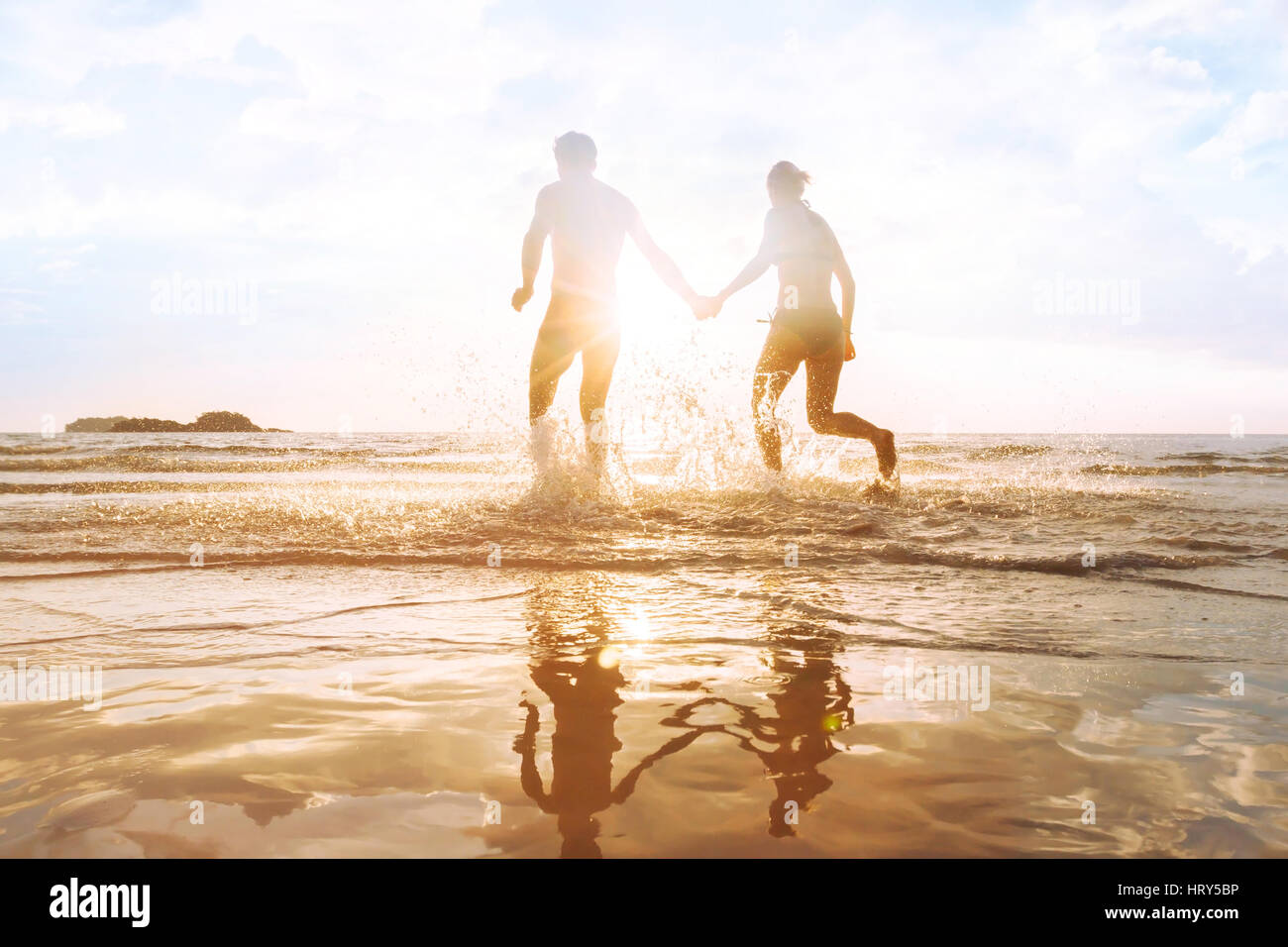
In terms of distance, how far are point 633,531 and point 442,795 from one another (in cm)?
322

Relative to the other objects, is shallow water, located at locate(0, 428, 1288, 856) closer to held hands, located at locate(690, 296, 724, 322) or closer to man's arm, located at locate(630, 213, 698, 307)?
held hands, located at locate(690, 296, 724, 322)

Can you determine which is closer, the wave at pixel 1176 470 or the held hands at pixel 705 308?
the held hands at pixel 705 308

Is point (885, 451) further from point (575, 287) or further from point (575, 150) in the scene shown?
point (575, 150)

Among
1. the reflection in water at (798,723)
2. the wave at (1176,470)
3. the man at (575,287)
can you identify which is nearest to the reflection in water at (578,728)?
the reflection in water at (798,723)

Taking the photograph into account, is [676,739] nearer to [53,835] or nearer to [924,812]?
[924,812]

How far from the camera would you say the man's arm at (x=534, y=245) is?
584 cm

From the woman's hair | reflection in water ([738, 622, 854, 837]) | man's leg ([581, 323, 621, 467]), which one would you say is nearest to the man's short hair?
man's leg ([581, 323, 621, 467])

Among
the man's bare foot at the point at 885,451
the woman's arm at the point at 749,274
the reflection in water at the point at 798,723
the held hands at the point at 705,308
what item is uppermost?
the woman's arm at the point at 749,274

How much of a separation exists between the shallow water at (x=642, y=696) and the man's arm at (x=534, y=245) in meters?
2.32

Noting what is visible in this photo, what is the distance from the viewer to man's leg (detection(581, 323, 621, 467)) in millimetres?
5926

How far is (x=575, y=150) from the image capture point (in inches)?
230

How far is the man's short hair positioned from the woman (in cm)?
147

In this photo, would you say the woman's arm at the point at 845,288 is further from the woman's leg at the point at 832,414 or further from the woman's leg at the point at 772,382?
the woman's leg at the point at 772,382
